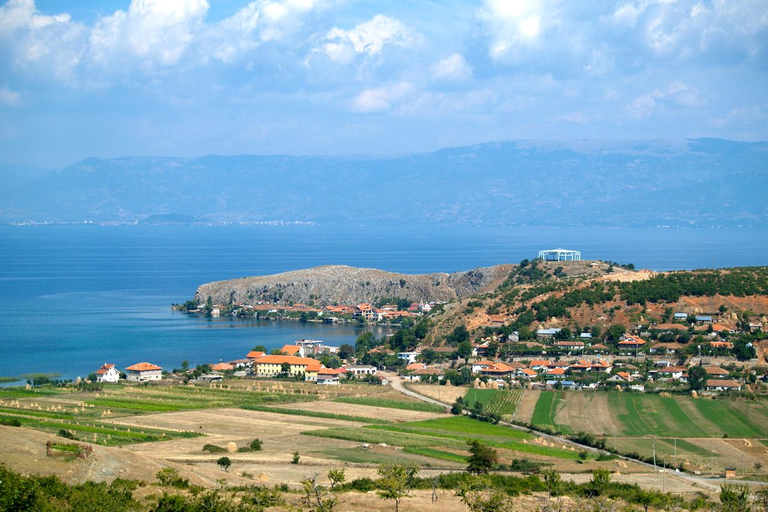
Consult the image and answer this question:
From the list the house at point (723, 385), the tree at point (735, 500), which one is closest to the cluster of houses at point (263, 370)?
the house at point (723, 385)

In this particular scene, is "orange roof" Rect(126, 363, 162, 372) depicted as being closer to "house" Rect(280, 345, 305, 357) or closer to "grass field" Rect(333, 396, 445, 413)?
"house" Rect(280, 345, 305, 357)

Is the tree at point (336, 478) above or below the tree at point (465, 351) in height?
below

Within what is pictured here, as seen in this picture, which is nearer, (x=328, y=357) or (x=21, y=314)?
(x=328, y=357)

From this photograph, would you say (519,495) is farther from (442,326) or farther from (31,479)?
(442,326)

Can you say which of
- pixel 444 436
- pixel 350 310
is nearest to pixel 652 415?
pixel 444 436

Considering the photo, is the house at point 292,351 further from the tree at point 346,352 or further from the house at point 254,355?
the tree at point 346,352

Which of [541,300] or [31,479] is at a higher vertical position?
[541,300]

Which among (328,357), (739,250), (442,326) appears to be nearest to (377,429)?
(328,357)
